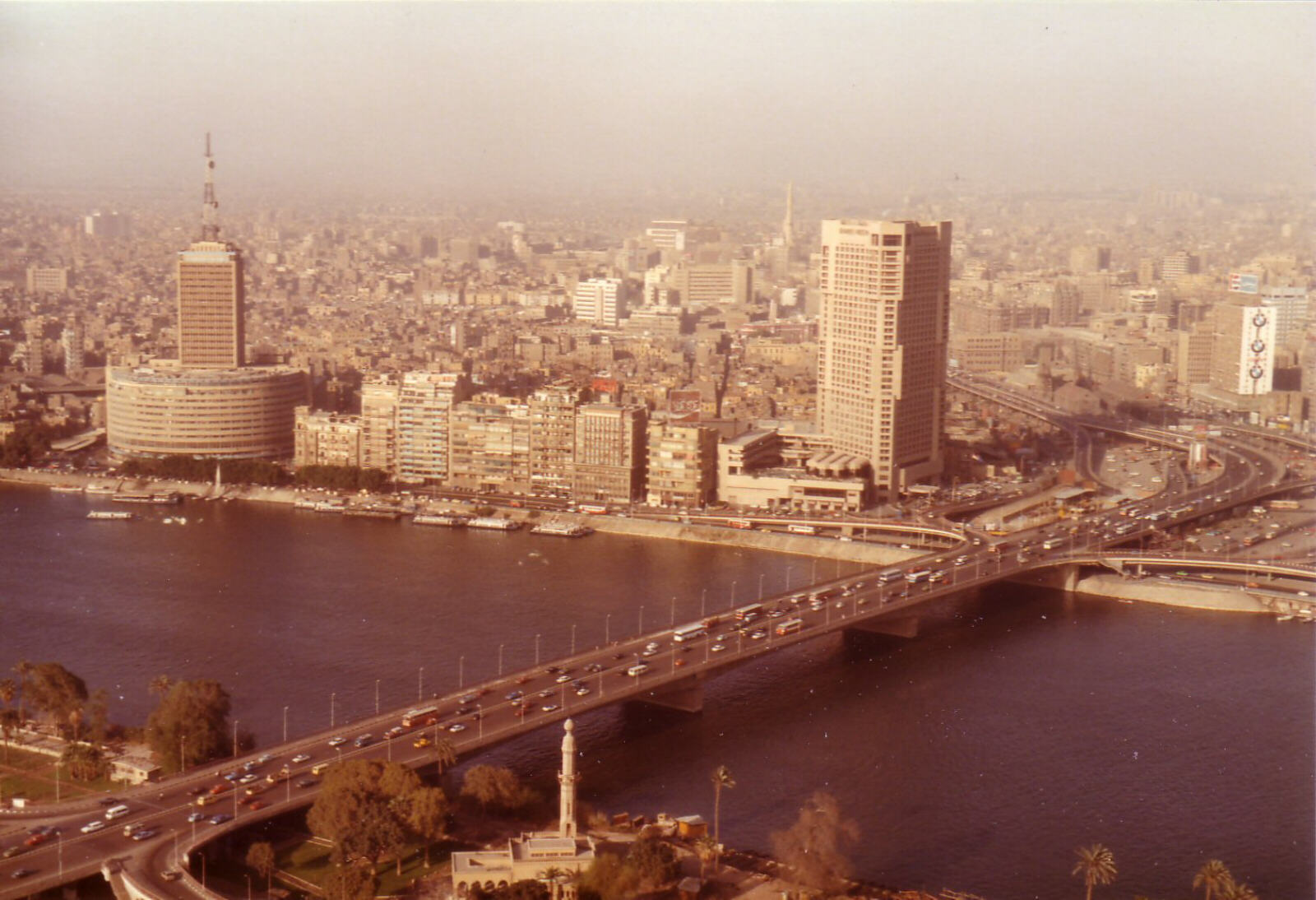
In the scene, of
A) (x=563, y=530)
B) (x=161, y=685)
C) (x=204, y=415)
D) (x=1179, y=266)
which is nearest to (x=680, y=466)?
(x=563, y=530)

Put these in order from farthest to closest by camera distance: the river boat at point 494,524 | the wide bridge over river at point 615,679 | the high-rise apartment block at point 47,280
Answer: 1. the high-rise apartment block at point 47,280
2. the river boat at point 494,524
3. the wide bridge over river at point 615,679

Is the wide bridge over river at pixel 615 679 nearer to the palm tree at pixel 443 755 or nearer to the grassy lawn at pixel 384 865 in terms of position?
the palm tree at pixel 443 755

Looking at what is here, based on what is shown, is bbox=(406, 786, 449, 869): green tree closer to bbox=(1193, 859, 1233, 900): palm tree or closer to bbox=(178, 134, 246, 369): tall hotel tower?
bbox=(1193, 859, 1233, 900): palm tree

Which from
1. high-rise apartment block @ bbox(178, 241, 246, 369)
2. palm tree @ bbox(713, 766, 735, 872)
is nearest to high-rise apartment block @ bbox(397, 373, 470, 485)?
high-rise apartment block @ bbox(178, 241, 246, 369)

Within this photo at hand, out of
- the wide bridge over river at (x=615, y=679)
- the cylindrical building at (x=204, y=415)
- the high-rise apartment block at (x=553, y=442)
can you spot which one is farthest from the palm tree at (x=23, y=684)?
the cylindrical building at (x=204, y=415)

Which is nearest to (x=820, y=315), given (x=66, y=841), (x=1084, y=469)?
(x=1084, y=469)

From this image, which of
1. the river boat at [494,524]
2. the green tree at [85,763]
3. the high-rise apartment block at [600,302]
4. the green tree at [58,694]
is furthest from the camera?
the high-rise apartment block at [600,302]

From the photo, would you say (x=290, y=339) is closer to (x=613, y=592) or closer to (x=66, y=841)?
(x=613, y=592)
